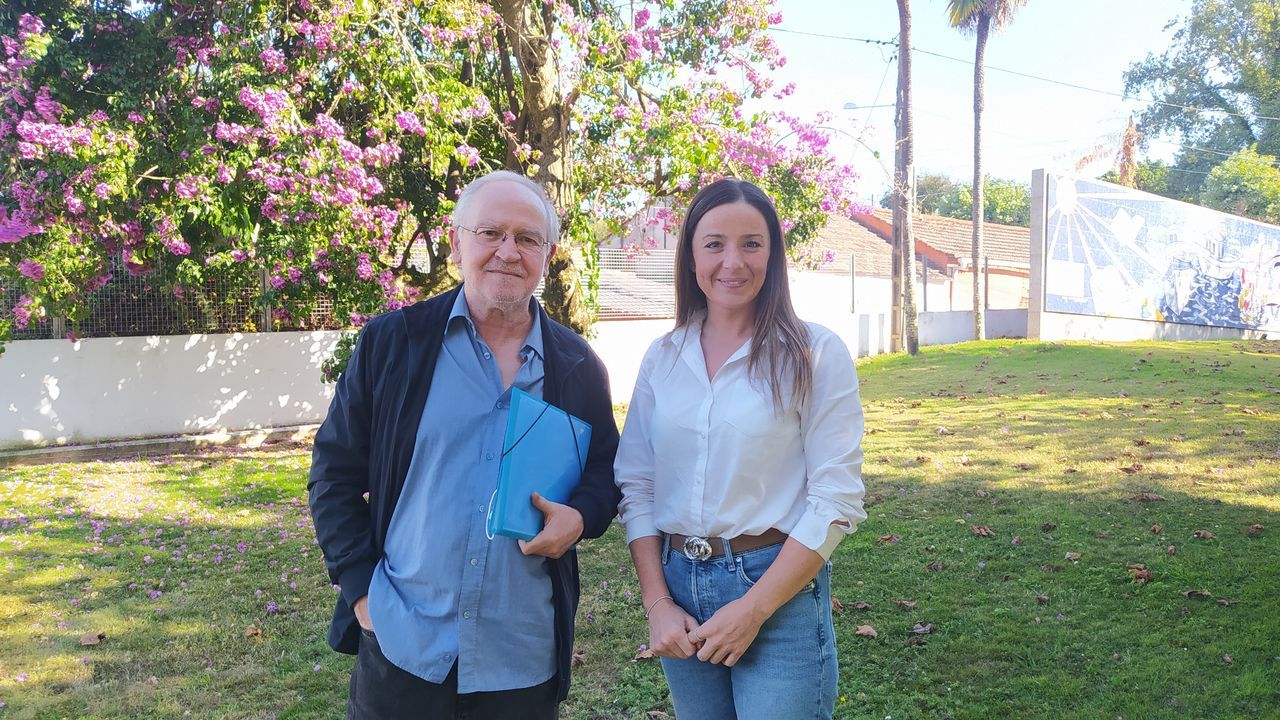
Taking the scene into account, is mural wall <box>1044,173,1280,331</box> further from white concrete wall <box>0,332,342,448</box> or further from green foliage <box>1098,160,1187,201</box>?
white concrete wall <box>0,332,342,448</box>

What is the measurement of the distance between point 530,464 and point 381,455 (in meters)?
0.40

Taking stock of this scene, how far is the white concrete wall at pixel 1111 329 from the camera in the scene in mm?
22750

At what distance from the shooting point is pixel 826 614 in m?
2.23

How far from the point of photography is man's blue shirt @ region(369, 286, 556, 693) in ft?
7.22

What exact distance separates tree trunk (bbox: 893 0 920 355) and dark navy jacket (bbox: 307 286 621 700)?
62.2 feet

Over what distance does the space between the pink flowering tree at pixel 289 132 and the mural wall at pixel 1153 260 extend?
1541 cm

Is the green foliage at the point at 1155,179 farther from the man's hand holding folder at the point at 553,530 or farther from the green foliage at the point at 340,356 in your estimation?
the man's hand holding folder at the point at 553,530

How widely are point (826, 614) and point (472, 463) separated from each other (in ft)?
3.16

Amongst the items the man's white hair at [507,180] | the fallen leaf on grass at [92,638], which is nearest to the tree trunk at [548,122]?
the fallen leaf on grass at [92,638]

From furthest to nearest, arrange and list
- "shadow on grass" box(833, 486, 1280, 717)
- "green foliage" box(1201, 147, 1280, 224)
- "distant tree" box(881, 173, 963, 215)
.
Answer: "distant tree" box(881, 173, 963, 215)
"green foliage" box(1201, 147, 1280, 224)
"shadow on grass" box(833, 486, 1280, 717)

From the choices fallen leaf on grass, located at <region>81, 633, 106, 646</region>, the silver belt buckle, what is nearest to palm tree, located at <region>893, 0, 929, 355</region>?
fallen leaf on grass, located at <region>81, 633, 106, 646</region>

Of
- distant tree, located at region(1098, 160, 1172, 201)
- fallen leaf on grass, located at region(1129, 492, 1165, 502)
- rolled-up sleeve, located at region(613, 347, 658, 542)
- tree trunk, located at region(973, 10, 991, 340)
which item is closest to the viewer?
rolled-up sleeve, located at region(613, 347, 658, 542)

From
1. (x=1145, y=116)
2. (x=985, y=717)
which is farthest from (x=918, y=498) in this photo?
(x=1145, y=116)

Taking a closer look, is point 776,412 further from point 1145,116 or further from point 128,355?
point 1145,116
